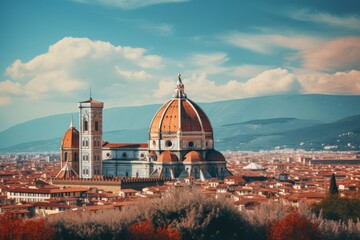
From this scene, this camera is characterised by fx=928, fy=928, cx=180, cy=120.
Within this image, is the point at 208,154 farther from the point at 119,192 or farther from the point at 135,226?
the point at 135,226

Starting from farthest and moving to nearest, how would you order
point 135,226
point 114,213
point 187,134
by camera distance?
point 187,134 < point 114,213 < point 135,226

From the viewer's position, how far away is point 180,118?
103062 millimetres

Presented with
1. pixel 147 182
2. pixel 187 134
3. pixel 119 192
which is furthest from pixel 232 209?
pixel 187 134

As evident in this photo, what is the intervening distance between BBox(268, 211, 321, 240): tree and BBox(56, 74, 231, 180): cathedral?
52.4 m

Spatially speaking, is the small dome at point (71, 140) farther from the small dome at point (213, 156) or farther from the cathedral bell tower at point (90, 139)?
the small dome at point (213, 156)

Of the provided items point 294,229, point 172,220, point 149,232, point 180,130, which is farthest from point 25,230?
point 180,130

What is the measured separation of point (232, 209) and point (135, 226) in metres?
6.51

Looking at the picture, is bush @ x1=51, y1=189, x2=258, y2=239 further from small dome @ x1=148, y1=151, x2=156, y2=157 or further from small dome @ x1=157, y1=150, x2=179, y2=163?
small dome @ x1=148, y1=151, x2=156, y2=157

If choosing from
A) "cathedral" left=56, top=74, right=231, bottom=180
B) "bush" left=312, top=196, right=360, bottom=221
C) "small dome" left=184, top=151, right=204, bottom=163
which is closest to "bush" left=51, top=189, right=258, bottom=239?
"bush" left=312, top=196, right=360, bottom=221

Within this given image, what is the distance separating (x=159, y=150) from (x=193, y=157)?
505 cm

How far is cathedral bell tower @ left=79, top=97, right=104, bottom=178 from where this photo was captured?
103m

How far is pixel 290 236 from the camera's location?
4647cm

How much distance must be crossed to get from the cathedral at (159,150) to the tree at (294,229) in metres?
52.4

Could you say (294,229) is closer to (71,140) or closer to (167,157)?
(167,157)
